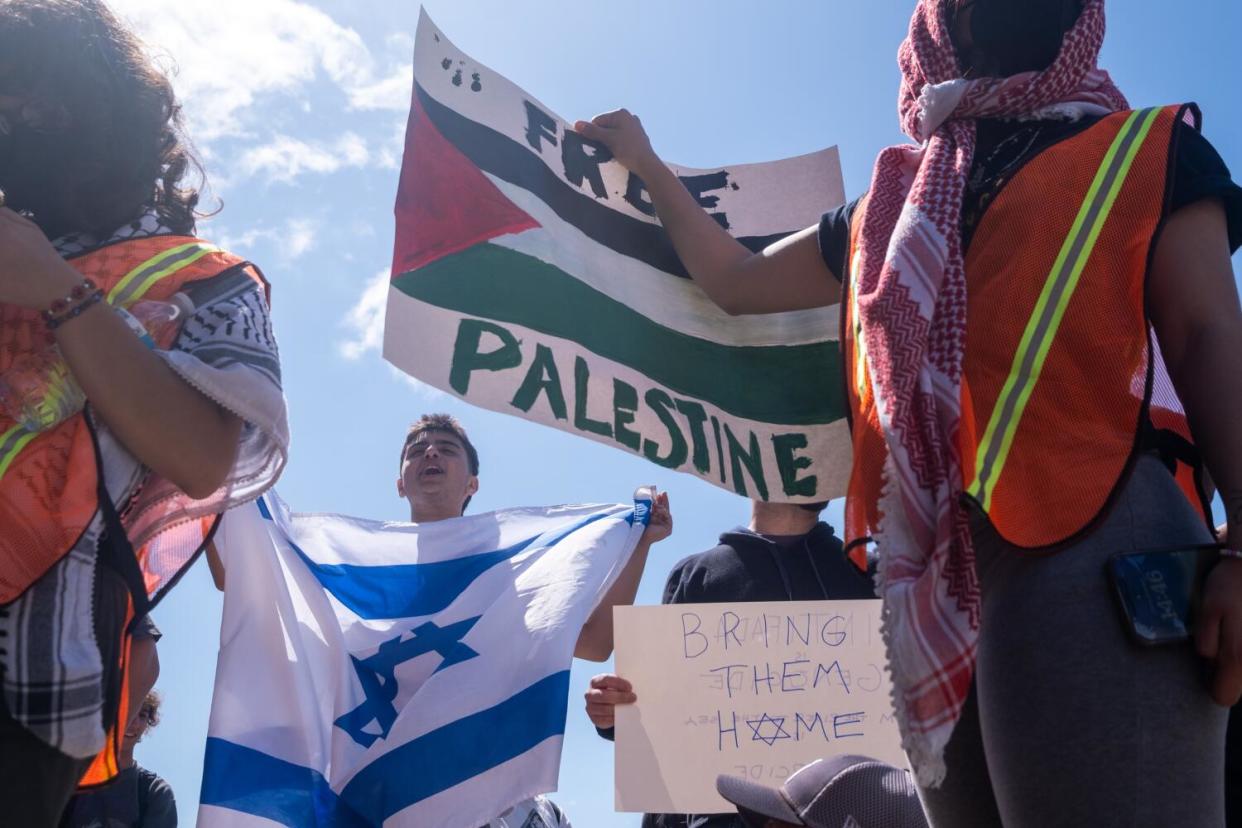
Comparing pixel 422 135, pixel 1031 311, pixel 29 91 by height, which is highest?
pixel 422 135

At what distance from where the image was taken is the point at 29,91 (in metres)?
1.72

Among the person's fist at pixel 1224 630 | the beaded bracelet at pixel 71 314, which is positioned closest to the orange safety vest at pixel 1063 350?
the person's fist at pixel 1224 630

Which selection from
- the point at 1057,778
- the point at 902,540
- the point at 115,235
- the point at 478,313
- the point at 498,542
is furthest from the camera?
the point at 498,542

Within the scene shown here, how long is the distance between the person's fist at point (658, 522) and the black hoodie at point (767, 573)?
1.84 ft

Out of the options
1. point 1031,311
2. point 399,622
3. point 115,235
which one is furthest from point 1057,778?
point 399,622

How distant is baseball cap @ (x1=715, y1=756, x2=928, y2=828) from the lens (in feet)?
8.36

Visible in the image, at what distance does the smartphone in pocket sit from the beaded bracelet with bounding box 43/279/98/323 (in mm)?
1320

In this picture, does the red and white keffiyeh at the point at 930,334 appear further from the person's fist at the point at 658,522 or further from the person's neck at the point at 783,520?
the person's fist at the point at 658,522

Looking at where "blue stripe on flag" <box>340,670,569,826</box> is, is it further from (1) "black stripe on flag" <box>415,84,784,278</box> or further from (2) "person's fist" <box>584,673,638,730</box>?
(1) "black stripe on flag" <box>415,84,784,278</box>

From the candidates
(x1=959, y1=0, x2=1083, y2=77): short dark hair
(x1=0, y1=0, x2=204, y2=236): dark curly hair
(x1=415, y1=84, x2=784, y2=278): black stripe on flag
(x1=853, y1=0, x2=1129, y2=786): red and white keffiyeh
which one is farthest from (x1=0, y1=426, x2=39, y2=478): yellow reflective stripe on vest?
Answer: (x1=415, y1=84, x2=784, y2=278): black stripe on flag

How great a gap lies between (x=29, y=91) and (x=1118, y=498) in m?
1.58

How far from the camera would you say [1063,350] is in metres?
1.62

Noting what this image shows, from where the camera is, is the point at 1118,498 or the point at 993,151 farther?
the point at 993,151

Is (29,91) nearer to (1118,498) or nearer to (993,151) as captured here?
(993,151)
